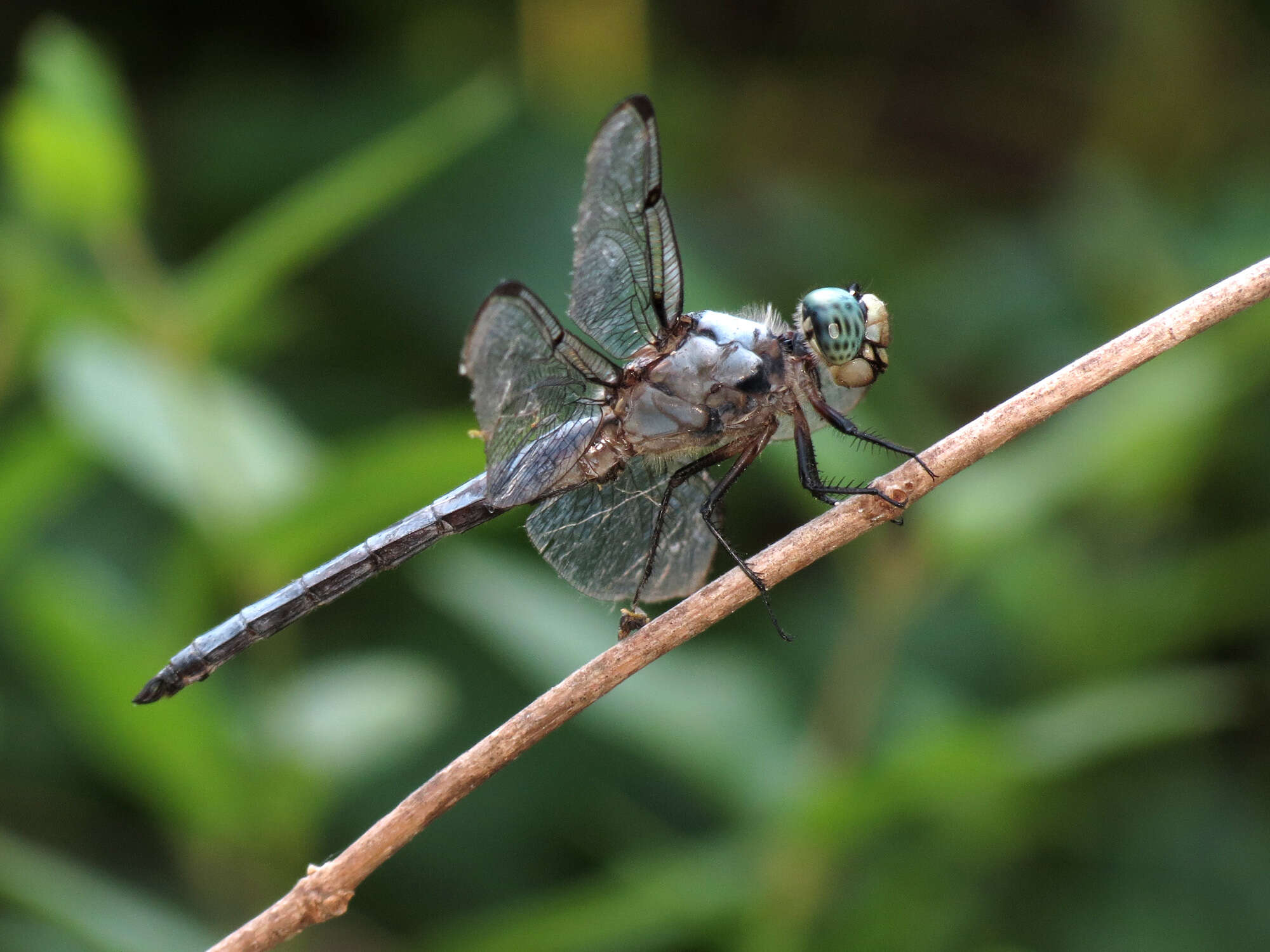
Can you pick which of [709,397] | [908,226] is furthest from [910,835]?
[908,226]

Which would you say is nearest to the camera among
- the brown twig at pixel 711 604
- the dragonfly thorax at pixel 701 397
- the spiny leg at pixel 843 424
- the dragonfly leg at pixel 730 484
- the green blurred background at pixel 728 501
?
the brown twig at pixel 711 604

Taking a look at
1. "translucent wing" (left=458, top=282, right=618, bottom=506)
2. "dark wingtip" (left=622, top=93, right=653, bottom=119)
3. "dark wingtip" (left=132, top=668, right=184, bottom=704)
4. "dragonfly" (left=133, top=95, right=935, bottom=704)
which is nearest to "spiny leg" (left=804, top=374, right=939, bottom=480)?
"dragonfly" (left=133, top=95, right=935, bottom=704)

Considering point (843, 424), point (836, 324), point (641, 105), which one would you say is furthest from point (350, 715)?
point (641, 105)

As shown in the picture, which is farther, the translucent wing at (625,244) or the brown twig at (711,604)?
the translucent wing at (625,244)

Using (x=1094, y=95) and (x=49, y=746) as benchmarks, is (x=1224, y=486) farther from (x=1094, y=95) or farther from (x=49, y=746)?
(x=49, y=746)

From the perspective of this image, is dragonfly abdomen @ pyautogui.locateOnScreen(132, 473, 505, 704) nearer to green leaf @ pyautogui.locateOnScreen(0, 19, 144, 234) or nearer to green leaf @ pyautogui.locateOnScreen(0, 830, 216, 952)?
green leaf @ pyautogui.locateOnScreen(0, 830, 216, 952)

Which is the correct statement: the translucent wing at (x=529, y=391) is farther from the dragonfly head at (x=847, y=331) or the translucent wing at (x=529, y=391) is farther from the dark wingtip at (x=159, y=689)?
the dark wingtip at (x=159, y=689)

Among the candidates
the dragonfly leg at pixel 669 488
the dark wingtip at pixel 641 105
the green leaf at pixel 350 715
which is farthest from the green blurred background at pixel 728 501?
the dark wingtip at pixel 641 105
